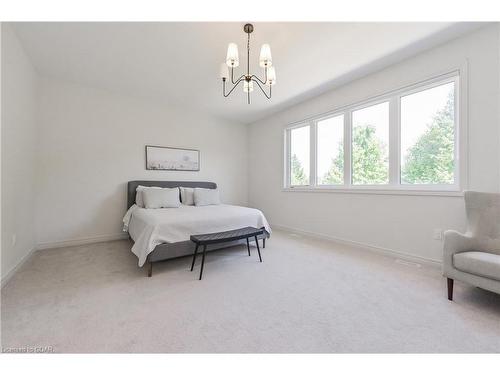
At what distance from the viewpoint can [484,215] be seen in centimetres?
188

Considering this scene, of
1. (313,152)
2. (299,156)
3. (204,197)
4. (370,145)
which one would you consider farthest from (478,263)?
(204,197)

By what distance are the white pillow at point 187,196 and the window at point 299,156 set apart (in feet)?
6.86

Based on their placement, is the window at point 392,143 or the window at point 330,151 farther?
the window at point 330,151

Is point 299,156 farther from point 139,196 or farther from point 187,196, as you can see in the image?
point 139,196

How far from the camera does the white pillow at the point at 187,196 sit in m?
3.98

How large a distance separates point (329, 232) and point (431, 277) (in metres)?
1.52

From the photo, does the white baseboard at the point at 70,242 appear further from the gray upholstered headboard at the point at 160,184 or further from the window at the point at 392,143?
the window at the point at 392,143

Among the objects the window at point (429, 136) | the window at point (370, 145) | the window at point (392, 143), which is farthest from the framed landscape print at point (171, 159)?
the window at point (429, 136)

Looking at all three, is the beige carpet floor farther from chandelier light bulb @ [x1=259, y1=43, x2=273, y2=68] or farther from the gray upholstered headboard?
chandelier light bulb @ [x1=259, y1=43, x2=273, y2=68]

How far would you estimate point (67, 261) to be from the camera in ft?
8.81

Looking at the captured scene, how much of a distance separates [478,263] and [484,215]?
57 cm

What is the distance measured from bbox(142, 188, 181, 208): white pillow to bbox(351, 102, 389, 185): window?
3.04 metres

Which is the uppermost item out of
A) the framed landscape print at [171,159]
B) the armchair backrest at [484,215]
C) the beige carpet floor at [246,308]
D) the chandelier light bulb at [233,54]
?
the chandelier light bulb at [233,54]
